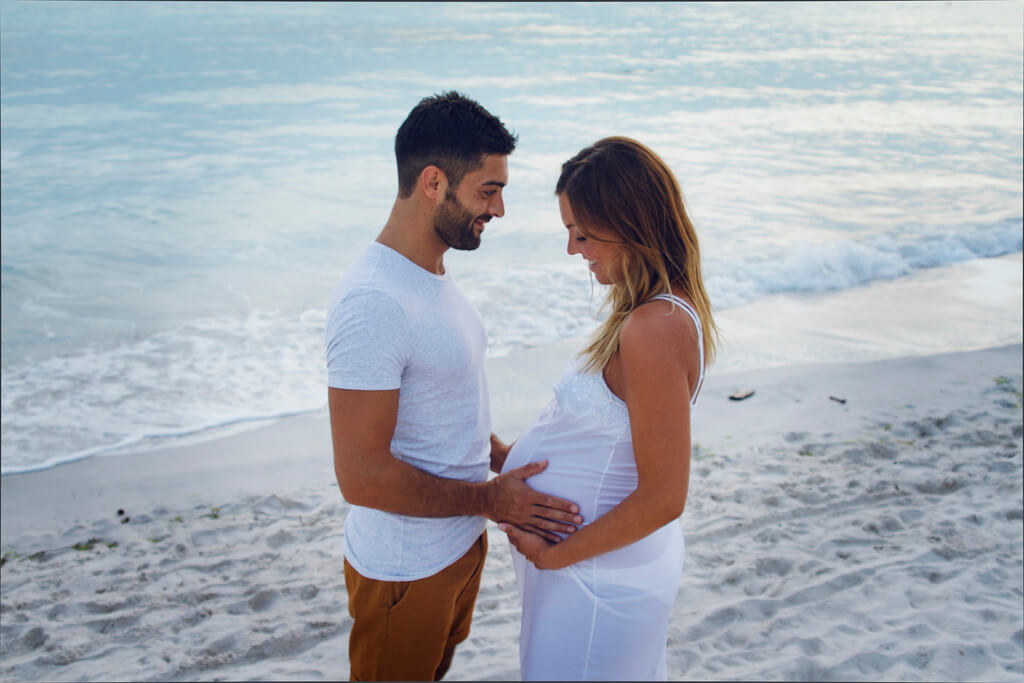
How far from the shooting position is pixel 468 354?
2428 mm

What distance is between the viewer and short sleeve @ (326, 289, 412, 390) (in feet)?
7.23

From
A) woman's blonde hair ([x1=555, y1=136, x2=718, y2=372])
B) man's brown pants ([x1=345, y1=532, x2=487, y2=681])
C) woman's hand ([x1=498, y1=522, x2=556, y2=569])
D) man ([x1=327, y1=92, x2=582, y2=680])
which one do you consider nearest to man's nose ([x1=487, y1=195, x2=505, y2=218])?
man ([x1=327, y1=92, x2=582, y2=680])

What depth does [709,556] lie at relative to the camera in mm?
4586

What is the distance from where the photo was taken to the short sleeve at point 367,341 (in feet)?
7.23

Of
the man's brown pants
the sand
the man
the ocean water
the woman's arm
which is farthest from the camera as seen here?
the ocean water

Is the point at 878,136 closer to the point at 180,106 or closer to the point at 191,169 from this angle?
the point at 191,169

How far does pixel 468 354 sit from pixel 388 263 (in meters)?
0.38

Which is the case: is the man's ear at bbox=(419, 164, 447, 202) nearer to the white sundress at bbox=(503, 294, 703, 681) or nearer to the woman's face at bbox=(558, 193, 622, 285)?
the woman's face at bbox=(558, 193, 622, 285)

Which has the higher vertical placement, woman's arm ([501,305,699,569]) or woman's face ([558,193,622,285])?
woman's face ([558,193,622,285])

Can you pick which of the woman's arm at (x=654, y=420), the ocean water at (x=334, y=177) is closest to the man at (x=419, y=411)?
the woman's arm at (x=654, y=420)

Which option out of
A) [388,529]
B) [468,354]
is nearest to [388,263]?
[468,354]

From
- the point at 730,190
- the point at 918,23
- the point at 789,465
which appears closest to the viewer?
the point at 789,465

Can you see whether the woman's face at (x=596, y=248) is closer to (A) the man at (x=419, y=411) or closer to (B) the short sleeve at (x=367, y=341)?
(A) the man at (x=419, y=411)

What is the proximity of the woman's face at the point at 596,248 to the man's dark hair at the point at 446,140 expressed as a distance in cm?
36
